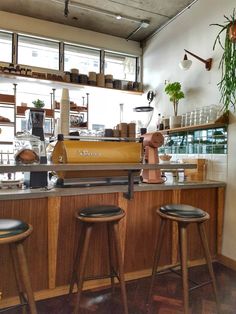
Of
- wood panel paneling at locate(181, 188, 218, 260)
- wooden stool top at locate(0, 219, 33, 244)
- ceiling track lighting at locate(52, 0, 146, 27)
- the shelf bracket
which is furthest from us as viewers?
ceiling track lighting at locate(52, 0, 146, 27)

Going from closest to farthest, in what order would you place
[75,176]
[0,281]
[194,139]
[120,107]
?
1. [0,281]
2. [75,176]
3. [194,139]
4. [120,107]

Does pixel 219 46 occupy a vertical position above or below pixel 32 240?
above

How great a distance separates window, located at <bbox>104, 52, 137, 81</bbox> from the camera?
448 centimetres

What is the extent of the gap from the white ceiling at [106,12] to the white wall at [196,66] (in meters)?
0.19

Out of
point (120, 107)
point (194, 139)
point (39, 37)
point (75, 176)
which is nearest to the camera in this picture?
point (75, 176)

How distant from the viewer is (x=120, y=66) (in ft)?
15.0

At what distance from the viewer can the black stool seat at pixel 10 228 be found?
123cm

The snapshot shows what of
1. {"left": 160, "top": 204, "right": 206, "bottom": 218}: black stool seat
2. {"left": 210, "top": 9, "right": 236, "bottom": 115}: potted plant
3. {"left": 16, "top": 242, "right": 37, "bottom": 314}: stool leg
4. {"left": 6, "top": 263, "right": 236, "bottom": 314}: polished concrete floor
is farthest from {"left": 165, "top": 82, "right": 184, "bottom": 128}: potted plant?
{"left": 16, "top": 242, "right": 37, "bottom": 314}: stool leg

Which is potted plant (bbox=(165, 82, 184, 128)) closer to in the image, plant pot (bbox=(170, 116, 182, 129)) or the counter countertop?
plant pot (bbox=(170, 116, 182, 129))

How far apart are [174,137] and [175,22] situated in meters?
1.67

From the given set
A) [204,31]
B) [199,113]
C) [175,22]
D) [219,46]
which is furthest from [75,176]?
[175,22]

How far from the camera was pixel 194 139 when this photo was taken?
9.96 ft

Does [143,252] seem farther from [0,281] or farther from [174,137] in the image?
[174,137]

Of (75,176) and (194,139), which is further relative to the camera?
(194,139)
